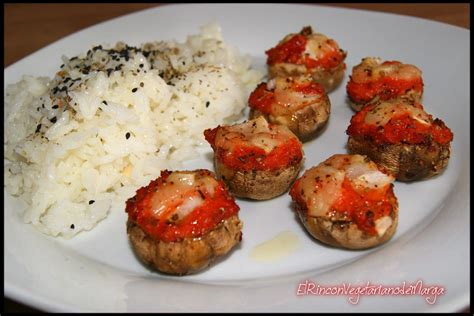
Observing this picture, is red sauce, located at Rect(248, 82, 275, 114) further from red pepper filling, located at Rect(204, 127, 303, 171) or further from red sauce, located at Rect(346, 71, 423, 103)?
red sauce, located at Rect(346, 71, 423, 103)

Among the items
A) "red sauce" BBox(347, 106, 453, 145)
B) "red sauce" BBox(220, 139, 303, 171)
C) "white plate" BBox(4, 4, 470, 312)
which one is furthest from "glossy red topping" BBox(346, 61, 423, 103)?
"red sauce" BBox(220, 139, 303, 171)

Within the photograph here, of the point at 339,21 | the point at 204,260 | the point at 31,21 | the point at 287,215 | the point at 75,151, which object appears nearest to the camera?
the point at 204,260

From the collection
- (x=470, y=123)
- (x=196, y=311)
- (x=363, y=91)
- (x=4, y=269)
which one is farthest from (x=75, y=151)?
(x=470, y=123)

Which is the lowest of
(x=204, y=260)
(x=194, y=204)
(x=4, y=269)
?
(x=4, y=269)

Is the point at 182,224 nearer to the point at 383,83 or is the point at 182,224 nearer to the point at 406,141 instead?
the point at 406,141

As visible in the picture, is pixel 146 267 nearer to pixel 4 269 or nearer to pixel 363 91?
pixel 4 269

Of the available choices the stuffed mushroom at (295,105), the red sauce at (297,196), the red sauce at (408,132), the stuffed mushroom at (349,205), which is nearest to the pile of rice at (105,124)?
the stuffed mushroom at (295,105)
